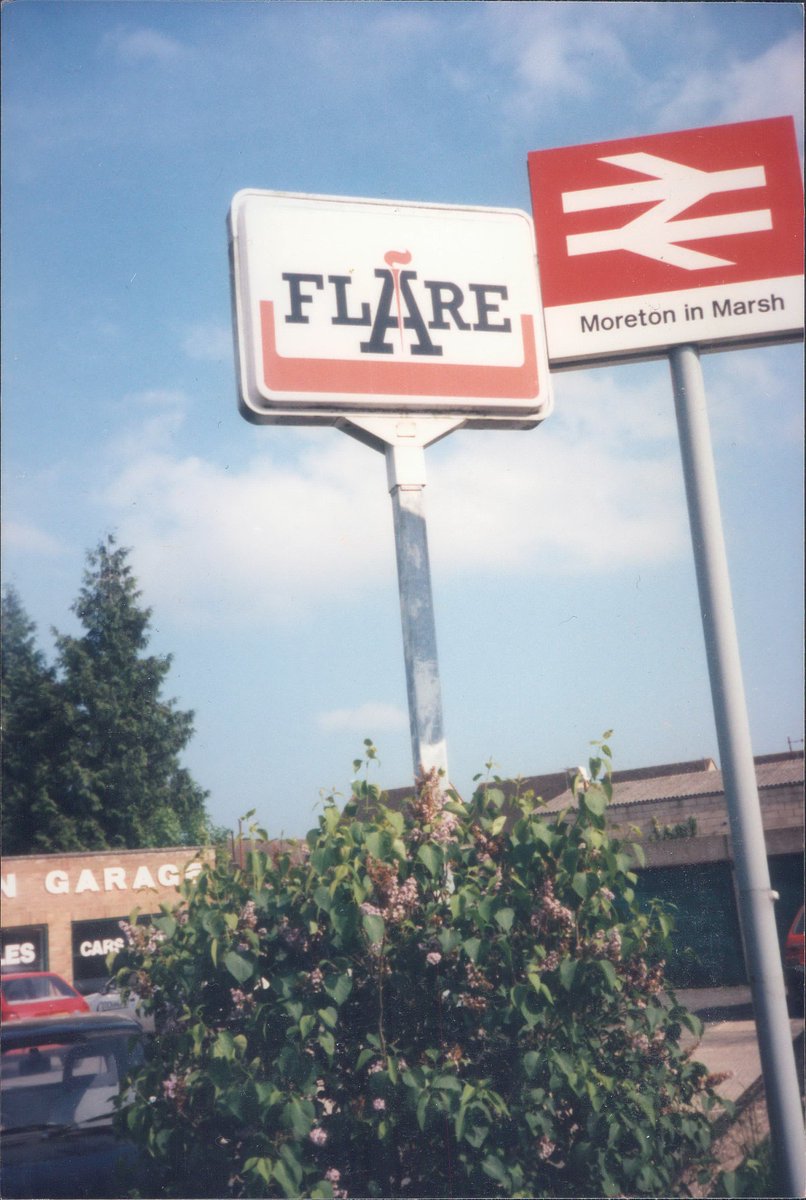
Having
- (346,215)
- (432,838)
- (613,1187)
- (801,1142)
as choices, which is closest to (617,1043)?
(613,1187)

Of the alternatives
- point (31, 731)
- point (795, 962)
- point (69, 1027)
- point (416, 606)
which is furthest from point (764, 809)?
point (416, 606)

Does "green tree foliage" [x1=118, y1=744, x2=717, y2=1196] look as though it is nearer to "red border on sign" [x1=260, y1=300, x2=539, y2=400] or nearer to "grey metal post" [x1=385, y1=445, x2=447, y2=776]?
"grey metal post" [x1=385, y1=445, x2=447, y2=776]

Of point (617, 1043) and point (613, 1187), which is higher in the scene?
point (617, 1043)

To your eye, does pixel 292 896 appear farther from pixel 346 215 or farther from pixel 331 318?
pixel 346 215

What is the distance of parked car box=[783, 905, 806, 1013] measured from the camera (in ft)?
33.0

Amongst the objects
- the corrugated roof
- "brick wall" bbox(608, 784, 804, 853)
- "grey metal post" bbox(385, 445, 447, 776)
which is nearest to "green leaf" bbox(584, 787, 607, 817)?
"grey metal post" bbox(385, 445, 447, 776)

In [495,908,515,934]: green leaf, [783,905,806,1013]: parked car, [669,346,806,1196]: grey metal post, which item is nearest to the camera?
[495,908,515,934]: green leaf

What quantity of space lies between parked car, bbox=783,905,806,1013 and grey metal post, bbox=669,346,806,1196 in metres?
7.93

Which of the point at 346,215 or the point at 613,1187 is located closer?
the point at 613,1187

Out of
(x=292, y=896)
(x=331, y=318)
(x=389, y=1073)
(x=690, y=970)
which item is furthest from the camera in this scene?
(x=331, y=318)

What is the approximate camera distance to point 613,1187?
269 cm

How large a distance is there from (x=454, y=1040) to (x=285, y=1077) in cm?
48

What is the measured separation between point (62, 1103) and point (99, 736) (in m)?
5.45

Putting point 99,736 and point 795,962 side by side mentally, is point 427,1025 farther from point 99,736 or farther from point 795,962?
point 795,962
